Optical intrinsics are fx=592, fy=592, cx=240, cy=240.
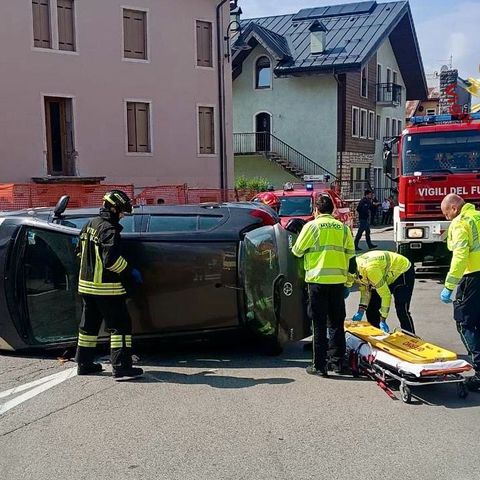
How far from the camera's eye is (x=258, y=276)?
5824 mm

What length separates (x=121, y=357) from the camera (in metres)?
5.39

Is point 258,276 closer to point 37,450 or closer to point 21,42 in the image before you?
point 37,450

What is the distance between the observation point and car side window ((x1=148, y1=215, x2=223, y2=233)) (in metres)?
5.89

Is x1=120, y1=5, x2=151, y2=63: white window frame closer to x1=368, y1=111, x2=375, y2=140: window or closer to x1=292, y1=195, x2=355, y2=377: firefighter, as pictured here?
x1=292, y1=195, x2=355, y2=377: firefighter

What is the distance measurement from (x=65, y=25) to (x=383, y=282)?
55.1ft

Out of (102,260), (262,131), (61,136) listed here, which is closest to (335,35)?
(262,131)

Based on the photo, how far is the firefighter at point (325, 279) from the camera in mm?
5375

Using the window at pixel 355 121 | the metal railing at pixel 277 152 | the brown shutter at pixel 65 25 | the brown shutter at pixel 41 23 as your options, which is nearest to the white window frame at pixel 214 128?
the brown shutter at pixel 65 25

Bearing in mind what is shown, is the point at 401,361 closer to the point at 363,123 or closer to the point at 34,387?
the point at 34,387

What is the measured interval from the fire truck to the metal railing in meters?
20.0

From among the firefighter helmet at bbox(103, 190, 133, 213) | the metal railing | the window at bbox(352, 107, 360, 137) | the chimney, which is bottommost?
the firefighter helmet at bbox(103, 190, 133, 213)

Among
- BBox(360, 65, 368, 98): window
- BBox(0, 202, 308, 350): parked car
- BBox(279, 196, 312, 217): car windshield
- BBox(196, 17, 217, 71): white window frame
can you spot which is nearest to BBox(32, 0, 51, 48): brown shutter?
BBox(196, 17, 217, 71): white window frame

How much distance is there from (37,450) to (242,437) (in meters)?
1.40

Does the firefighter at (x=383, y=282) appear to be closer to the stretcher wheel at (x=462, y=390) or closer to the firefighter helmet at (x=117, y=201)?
the stretcher wheel at (x=462, y=390)
